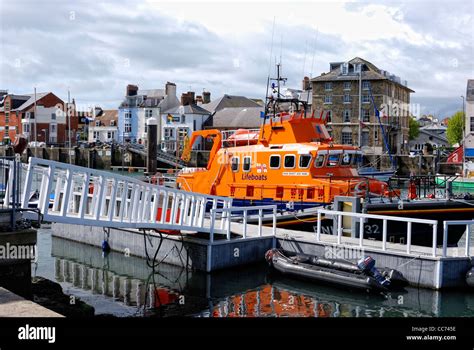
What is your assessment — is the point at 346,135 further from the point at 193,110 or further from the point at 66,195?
the point at 66,195

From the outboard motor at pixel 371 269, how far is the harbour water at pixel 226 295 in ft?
1.10

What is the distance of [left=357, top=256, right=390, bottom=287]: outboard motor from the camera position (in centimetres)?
1379

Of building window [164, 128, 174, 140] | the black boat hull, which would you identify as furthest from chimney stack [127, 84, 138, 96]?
the black boat hull

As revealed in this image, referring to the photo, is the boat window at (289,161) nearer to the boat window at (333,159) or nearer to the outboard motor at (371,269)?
the boat window at (333,159)

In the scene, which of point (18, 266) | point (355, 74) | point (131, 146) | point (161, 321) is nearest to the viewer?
point (18, 266)

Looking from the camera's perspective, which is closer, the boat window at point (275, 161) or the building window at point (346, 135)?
the boat window at point (275, 161)

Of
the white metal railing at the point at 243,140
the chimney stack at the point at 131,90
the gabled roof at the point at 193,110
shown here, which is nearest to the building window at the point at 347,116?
the gabled roof at the point at 193,110

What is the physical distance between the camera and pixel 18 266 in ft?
32.4

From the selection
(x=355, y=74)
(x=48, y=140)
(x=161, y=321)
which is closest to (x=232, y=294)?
(x=161, y=321)

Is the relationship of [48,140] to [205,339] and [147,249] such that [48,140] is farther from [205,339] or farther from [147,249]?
[205,339]

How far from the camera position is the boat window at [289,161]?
20469 millimetres

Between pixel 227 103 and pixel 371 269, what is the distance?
6908 centimetres

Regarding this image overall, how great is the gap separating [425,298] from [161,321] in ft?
19.9

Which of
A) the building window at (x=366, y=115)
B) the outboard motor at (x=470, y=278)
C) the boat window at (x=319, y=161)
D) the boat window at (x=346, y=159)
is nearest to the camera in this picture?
the outboard motor at (x=470, y=278)
